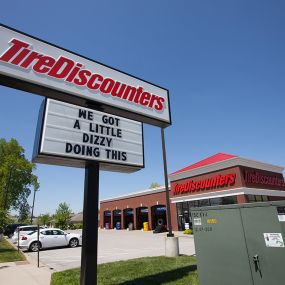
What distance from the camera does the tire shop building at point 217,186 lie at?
26266 millimetres

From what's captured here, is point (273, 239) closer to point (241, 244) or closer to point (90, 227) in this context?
point (241, 244)

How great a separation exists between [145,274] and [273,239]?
Result: 5479 mm

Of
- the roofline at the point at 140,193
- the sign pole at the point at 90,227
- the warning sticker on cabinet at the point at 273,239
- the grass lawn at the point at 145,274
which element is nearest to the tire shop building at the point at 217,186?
the roofline at the point at 140,193

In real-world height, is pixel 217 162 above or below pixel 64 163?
above

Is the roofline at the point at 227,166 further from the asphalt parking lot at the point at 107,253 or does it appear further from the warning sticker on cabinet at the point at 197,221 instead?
the warning sticker on cabinet at the point at 197,221

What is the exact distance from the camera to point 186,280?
8.12 meters

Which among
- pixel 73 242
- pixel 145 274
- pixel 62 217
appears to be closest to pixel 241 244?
pixel 145 274

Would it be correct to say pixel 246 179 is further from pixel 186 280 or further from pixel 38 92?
pixel 38 92

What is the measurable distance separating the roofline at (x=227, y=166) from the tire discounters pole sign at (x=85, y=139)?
19.7 meters

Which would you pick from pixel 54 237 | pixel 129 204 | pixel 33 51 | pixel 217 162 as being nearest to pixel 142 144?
pixel 33 51

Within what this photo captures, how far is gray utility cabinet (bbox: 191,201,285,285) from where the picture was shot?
517 cm

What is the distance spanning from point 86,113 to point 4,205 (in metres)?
46.6

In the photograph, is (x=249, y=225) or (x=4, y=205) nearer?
(x=249, y=225)

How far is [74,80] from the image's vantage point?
7.96m
